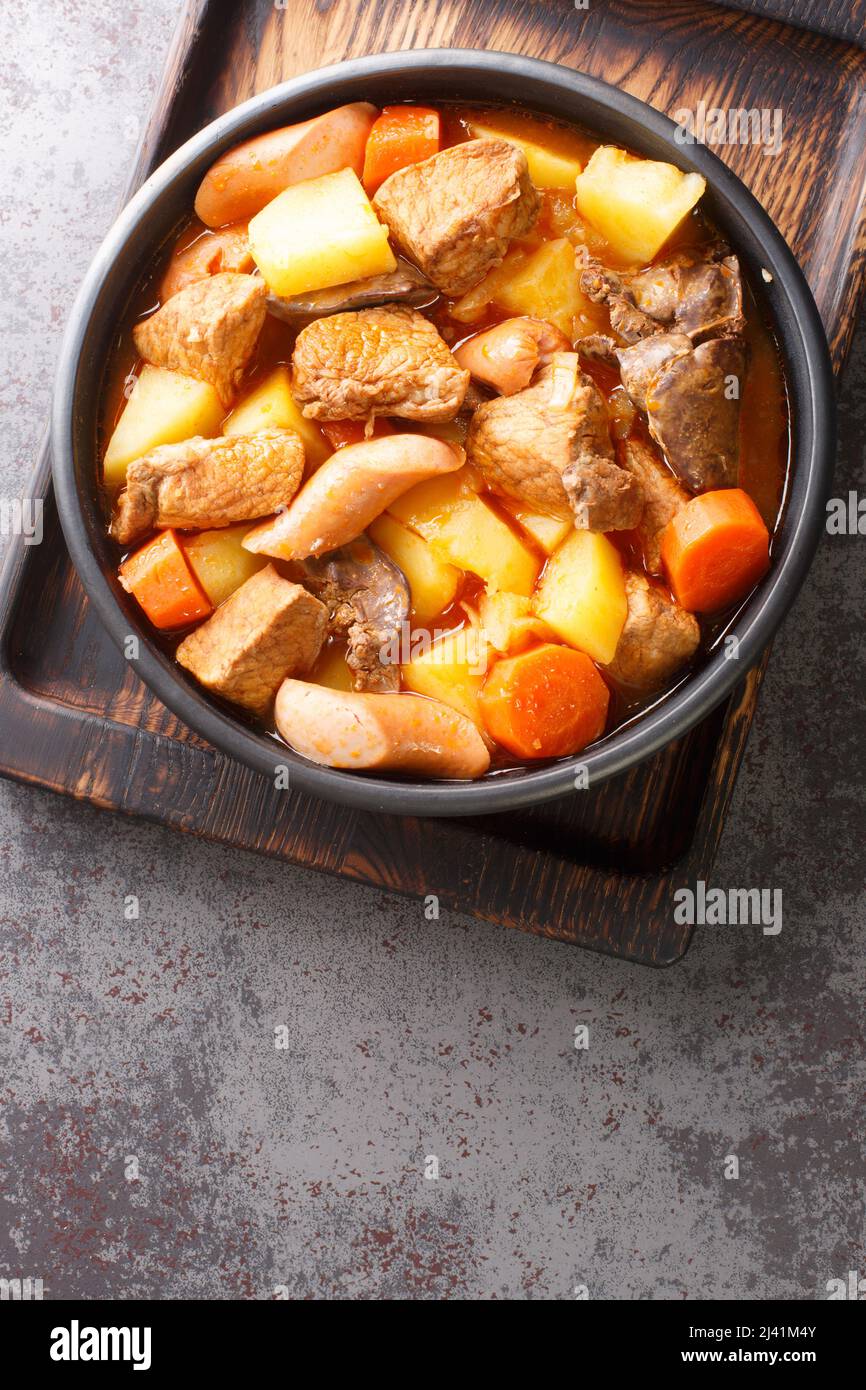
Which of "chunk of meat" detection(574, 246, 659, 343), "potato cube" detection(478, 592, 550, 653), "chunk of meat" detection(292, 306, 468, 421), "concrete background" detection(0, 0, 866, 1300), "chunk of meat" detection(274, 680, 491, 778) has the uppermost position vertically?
"chunk of meat" detection(574, 246, 659, 343)

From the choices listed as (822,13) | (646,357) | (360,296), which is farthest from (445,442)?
(822,13)

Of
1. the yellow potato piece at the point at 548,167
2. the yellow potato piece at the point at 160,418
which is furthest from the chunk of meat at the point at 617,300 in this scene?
the yellow potato piece at the point at 160,418

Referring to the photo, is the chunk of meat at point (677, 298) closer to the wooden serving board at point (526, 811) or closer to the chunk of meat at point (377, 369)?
the chunk of meat at point (377, 369)

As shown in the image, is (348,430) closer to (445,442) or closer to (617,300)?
(445,442)

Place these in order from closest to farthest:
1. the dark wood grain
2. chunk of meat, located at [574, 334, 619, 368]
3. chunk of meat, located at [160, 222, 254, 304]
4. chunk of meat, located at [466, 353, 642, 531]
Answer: chunk of meat, located at [466, 353, 642, 531], chunk of meat, located at [574, 334, 619, 368], chunk of meat, located at [160, 222, 254, 304], the dark wood grain

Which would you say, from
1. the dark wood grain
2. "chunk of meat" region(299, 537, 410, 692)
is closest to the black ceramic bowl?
"chunk of meat" region(299, 537, 410, 692)

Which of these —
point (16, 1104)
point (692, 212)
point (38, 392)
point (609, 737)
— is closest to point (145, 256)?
point (38, 392)

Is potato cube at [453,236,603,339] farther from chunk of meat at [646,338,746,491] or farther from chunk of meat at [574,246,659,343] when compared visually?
chunk of meat at [646,338,746,491]
